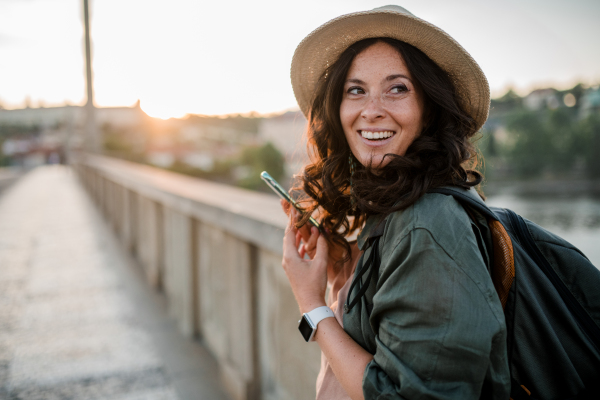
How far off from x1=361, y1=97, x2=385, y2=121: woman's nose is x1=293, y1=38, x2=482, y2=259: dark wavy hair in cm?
13

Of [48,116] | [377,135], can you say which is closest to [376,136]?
[377,135]

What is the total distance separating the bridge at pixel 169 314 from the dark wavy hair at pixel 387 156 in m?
0.58

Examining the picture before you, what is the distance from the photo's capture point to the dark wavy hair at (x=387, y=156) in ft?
4.14

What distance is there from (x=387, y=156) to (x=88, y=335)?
389cm

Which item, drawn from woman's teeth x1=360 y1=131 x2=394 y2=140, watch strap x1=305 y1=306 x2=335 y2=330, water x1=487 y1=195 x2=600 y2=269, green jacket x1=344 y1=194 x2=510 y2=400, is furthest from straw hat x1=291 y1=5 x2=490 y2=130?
watch strap x1=305 y1=306 x2=335 y2=330

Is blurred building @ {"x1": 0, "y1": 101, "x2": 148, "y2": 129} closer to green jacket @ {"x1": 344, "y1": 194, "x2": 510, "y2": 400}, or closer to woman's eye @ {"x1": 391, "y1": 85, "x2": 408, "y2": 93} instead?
woman's eye @ {"x1": 391, "y1": 85, "x2": 408, "y2": 93}

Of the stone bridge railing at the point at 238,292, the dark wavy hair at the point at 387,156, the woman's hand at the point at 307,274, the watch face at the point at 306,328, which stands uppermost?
the dark wavy hair at the point at 387,156

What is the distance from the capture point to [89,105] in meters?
21.3

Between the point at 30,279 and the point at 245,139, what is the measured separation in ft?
343

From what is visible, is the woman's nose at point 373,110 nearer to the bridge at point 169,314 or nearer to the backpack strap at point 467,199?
the backpack strap at point 467,199

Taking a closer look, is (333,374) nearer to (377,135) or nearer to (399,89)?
(377,135)

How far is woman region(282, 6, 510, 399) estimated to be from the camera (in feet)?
3.27

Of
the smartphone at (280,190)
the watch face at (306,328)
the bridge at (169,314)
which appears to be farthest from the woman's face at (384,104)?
the bridge at (169,314)

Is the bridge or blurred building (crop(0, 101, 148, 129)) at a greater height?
blurred building (crop(0, 101, 148, 129))
